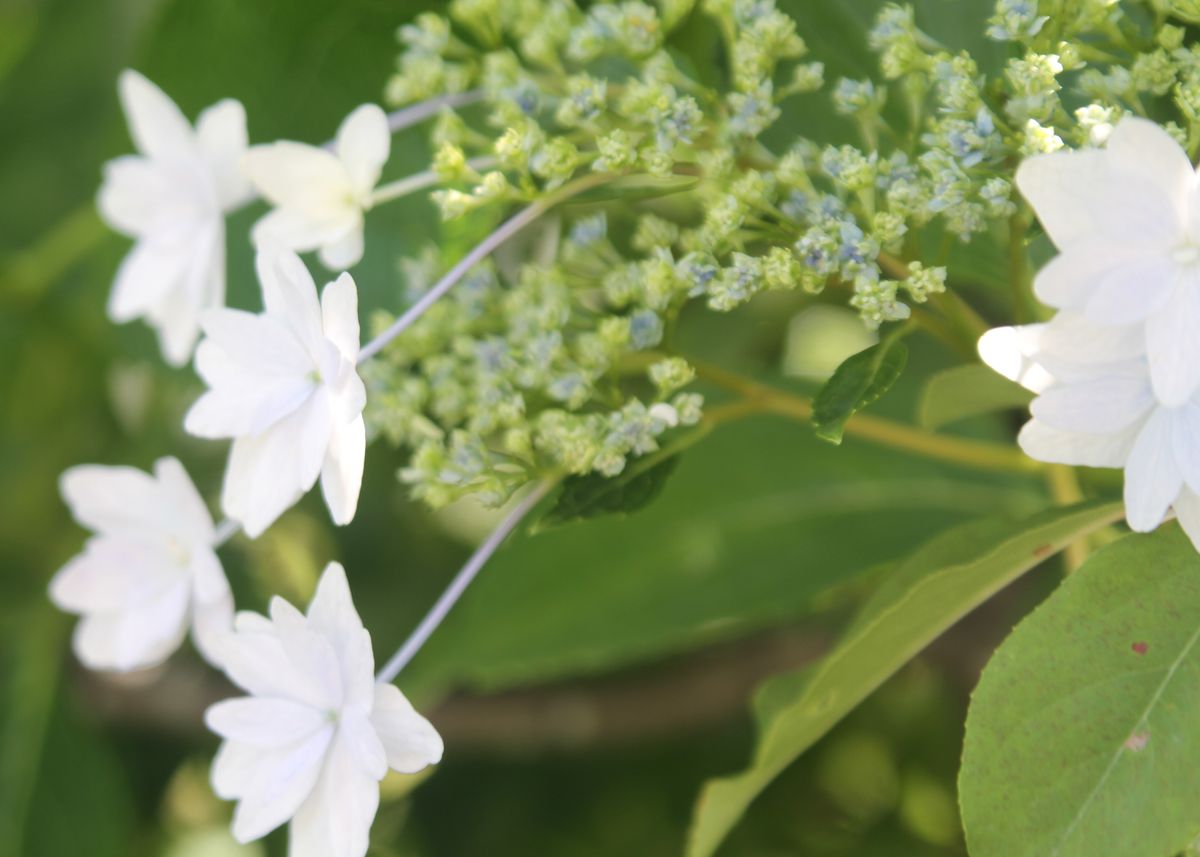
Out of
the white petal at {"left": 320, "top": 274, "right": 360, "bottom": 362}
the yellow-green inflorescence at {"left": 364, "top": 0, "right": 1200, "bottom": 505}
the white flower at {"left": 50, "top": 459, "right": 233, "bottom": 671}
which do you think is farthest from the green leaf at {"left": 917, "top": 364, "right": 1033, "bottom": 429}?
the white flower at {"left": 50, "top": 459, "right": 233, "bottom": 671}

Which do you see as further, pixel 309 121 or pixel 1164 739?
pixel 309 121

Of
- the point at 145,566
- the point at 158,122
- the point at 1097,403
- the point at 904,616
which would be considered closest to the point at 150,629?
the point at 145,566

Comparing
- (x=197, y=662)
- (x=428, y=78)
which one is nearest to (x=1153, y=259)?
(x=428, y=78)

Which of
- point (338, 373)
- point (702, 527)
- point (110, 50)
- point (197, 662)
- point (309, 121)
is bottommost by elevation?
point (197, 662)

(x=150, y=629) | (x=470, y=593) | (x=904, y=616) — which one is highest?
(x=904, y=616)

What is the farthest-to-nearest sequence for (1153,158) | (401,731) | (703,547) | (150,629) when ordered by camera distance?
(703,547) → (150,629) → (401,731) → (1153,158)

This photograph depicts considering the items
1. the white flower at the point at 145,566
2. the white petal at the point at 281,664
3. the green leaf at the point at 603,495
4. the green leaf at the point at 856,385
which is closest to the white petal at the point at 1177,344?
the green leaf at the point at 856,385

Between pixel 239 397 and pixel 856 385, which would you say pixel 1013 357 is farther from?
pixel 239 397

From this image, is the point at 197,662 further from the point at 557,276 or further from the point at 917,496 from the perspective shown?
the point at 557,276
